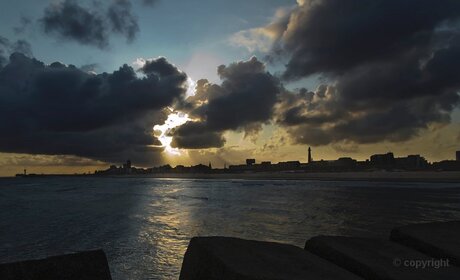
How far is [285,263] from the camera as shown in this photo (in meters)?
4.18

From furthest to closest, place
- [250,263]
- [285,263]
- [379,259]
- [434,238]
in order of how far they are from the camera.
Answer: [434,238] → [379,259] → [285,263] → [250,263]

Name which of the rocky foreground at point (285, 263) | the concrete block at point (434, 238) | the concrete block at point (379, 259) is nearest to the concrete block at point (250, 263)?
the rocky foreground at point (285, 263)

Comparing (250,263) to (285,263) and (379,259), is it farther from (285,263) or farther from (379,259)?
(379,259)

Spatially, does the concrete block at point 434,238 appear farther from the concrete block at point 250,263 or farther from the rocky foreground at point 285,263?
the concrete block at point 250,263

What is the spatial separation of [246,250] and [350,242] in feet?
5.95

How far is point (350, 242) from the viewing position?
17.6 ft

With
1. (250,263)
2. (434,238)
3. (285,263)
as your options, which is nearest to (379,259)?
(285,263)

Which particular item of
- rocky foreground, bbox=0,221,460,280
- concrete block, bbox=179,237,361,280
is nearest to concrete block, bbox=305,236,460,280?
rocky foreground, bbox=0,221,460,280

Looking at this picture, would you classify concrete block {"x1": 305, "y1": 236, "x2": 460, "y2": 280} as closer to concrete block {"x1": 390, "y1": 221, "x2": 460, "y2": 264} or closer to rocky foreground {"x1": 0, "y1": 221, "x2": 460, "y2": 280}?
rocky foreground {"x1": 0, "y1": 221, "x2": 460, "y2": 280}

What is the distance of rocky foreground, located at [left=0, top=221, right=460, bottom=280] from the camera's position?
12.8 feet

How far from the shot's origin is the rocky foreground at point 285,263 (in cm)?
391

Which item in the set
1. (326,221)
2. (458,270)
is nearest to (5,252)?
(458,270)

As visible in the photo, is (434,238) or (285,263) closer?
(285,263)

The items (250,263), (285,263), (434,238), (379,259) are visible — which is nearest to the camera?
(250,263)
